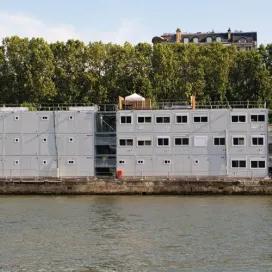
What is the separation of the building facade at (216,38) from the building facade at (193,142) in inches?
3350

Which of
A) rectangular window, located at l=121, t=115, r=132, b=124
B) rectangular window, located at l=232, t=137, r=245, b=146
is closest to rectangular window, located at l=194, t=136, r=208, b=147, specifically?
rectangular window, located at l=232, t=137, r=245, b=146

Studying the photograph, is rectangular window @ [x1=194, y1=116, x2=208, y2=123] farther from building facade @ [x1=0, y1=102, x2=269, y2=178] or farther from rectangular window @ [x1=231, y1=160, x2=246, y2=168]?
rectangular window @ [x1=231, y1=160, x2=246, y2=168]

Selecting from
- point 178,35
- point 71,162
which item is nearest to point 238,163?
point 71,162

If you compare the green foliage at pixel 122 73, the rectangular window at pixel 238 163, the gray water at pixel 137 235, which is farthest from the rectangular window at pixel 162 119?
the green foliage at pixel 122 73

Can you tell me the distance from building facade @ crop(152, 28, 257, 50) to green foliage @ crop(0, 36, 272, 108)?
61205 mm

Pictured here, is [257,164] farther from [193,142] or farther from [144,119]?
[144,119]

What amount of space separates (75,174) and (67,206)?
13.3 metres

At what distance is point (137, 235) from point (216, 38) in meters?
118

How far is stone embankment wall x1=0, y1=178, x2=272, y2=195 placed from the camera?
61219 mm

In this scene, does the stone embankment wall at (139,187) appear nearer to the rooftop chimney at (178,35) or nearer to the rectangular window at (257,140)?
the rectangular window at (257,140)

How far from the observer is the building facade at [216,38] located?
15050cm

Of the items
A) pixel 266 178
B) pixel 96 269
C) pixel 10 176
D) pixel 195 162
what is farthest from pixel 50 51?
pixel 96 269

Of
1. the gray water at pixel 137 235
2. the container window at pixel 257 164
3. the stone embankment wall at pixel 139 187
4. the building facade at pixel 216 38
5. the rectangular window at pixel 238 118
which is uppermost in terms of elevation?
the building facade at pixel 216 38

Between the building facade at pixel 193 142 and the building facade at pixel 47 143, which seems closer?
the building facade at pixel 193 142
